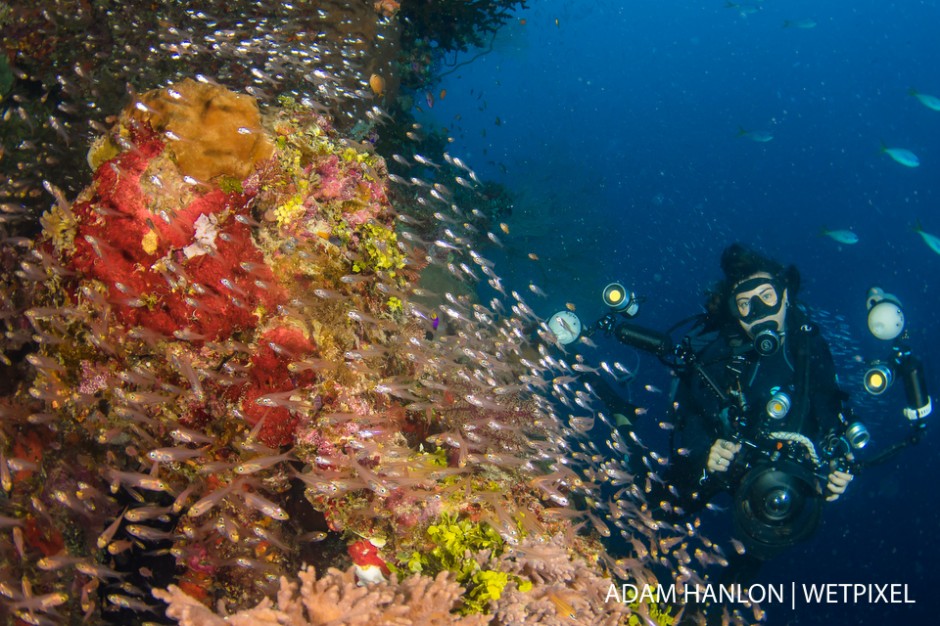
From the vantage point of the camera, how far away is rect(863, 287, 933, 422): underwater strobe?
7.43 m

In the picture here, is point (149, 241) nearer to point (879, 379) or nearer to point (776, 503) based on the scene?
point (776, 503)

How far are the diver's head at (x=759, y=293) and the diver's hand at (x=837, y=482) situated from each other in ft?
6.24

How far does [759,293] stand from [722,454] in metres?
2.63

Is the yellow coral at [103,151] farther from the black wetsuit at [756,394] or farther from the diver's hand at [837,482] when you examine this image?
→ the diver's hand at [837,482]

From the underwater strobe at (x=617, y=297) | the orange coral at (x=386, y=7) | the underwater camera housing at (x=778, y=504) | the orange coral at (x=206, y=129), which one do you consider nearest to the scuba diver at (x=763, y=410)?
the underwater camera housing at (x=778, y=504)

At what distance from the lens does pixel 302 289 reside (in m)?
3.95

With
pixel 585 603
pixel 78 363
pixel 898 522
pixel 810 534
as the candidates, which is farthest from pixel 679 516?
pixel 898 522

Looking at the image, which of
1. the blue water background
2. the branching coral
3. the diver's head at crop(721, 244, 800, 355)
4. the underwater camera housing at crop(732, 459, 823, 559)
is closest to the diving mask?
the diver's head at crop(721, 244, 800, 355)

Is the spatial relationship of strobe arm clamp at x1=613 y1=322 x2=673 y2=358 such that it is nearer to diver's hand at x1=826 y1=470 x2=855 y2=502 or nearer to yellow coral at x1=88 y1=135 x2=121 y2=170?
diver's hand at x1=826 y1=470 x2=855 y2=502

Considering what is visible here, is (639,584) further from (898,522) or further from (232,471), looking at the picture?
(898,522)

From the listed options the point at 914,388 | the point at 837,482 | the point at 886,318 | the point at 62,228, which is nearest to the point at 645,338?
the point at 837,482

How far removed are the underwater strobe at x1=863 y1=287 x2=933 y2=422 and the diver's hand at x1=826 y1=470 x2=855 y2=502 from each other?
174 cm

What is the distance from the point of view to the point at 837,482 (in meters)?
6.79

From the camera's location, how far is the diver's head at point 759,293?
7629 millimetres
